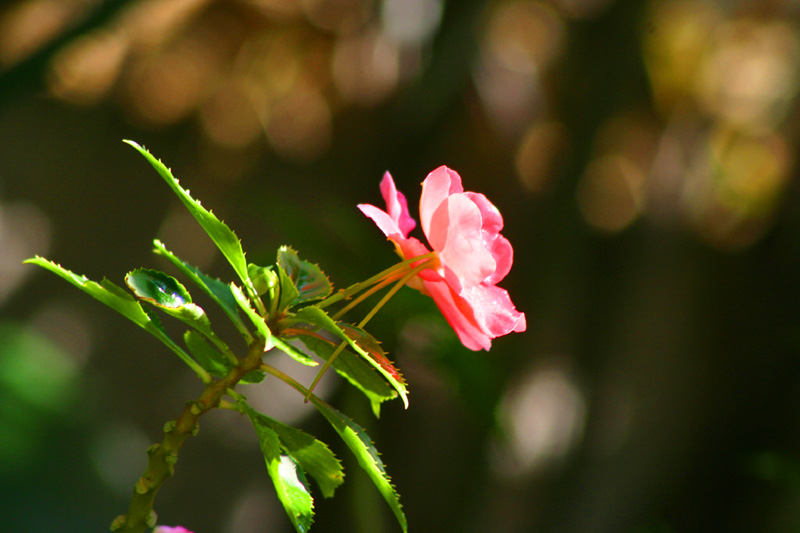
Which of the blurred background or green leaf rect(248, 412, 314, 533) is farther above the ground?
green leaf rect(248, 412, 314, 533)

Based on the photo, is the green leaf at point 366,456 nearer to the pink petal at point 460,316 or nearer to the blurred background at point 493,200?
the pink petal at point 460,316

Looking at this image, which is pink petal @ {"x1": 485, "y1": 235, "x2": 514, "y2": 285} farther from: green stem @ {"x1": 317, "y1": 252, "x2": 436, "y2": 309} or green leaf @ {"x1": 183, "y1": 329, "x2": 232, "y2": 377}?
green leaf @ {"x1": 183, "y1": 329, "x2": 232, "y2": 377}

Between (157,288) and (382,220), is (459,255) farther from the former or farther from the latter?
(157,288)

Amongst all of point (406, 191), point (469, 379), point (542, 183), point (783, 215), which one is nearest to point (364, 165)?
point (406, 191)

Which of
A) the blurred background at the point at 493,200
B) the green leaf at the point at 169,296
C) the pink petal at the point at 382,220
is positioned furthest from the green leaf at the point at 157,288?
the blurred background at the point at 493,200

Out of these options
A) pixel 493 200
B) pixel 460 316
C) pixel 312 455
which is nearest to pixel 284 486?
pixel 312 455

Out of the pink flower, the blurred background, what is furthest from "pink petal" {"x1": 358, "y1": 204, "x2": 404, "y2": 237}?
the blurred background
